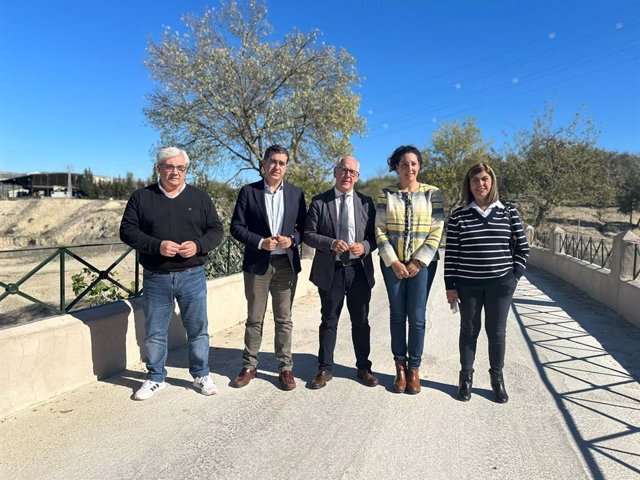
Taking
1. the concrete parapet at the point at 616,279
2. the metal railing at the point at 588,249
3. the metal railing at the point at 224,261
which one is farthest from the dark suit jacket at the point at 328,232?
the metal railing at the point at 588,249

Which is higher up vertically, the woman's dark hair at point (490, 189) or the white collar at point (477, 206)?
the woman's dark hair at point (490, 189)

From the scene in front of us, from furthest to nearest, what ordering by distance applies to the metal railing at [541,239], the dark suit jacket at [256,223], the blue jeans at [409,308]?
1. the metal railing at [541,239]
2. the dark suit jacket at [256,223]
3. the blue jeans at [409,308]

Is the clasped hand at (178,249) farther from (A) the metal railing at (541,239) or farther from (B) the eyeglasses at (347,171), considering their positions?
(A) the metal railing at (541,239)

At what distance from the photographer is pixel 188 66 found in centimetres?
1239

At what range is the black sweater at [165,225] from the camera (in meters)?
3.45

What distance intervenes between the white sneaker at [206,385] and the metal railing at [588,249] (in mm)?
8234

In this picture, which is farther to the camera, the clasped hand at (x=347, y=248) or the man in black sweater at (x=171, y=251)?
the clasped hand at (x=347, y=248)

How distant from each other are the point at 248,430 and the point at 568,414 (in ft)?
7.84

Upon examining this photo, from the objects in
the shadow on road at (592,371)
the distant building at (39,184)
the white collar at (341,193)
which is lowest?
the shadow on road at (592,371)

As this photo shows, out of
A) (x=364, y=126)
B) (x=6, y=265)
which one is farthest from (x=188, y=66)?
(x=6, y=265)

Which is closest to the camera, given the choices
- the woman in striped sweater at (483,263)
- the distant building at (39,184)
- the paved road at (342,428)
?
the paved road at (342,428)

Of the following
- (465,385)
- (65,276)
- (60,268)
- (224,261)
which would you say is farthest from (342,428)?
(224,261)

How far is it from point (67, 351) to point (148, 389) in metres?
0.71

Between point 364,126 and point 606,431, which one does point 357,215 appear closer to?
point 606,431
